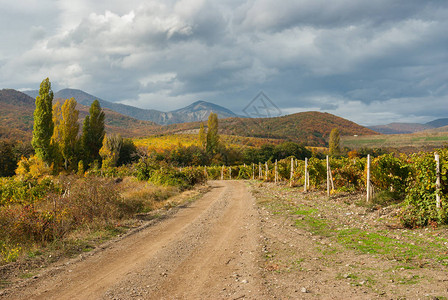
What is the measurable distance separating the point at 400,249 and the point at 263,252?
120 inches

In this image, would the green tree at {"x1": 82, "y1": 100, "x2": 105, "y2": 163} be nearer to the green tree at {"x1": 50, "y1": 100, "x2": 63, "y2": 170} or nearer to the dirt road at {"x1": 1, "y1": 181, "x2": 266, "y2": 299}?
the green tree at {"x1": 50, "y1": 100, "x2": 63, "y2": 170}

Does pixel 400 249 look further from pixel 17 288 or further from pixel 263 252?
pixel 17 288

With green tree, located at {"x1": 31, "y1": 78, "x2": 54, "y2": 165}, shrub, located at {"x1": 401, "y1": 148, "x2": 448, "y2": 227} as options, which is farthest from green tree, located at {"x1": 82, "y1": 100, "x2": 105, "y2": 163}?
shrub, located at {"x1": 401, "y1": 148, "x2": 448, "y2": 227}

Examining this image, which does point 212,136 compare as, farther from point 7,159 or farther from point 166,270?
point 166,270

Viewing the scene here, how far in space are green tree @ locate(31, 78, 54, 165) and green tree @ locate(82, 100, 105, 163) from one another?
8416mm

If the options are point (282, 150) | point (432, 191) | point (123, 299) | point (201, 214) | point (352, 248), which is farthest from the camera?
point (282, 150)

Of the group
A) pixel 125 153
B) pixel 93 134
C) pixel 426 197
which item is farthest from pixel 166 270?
pixel 125 153

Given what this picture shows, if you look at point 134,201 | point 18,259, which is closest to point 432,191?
point 18,259

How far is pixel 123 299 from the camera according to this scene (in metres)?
4.71

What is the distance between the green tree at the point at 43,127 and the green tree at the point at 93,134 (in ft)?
27.6

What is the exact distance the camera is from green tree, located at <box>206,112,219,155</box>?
222 ft

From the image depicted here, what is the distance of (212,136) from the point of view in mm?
68000

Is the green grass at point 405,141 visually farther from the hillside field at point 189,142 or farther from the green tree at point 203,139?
the green tree at point 203,139

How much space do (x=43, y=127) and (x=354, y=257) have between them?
44268 millimetres
